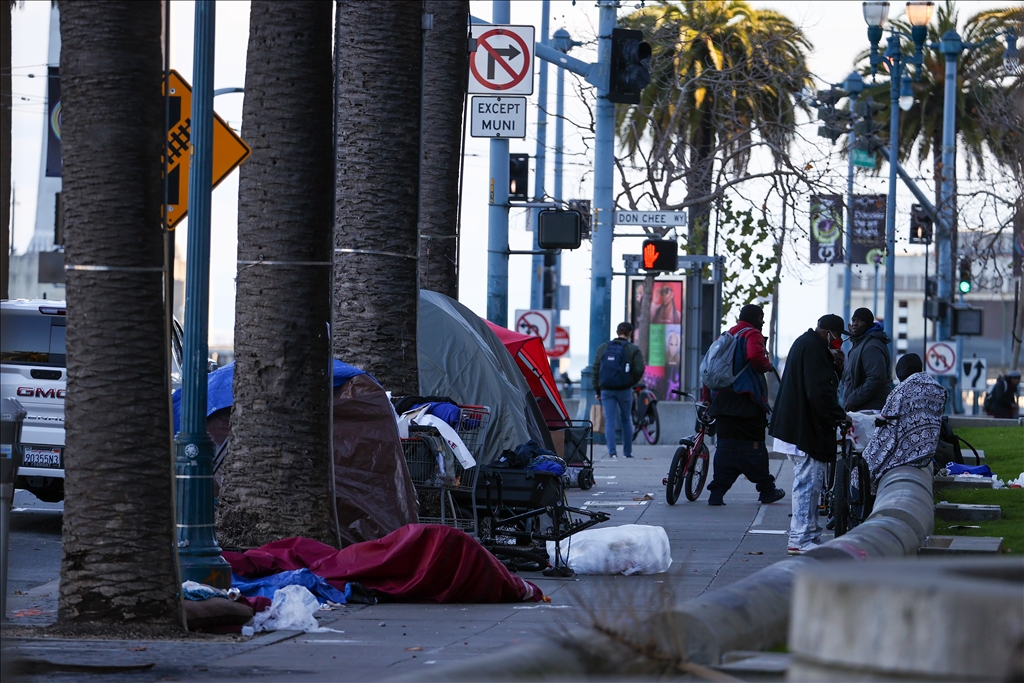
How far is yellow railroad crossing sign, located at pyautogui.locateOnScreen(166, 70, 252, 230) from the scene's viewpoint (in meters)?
9.95

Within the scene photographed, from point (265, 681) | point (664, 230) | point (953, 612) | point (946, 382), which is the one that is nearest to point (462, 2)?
point (265, 681)

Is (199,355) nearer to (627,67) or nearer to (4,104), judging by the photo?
(4,104)

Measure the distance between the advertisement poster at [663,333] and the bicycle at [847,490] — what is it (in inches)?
676

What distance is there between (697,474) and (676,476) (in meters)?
0.62

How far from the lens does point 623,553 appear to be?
1061 centimetres

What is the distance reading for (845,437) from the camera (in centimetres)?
1277

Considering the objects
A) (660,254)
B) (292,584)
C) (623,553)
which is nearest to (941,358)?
(660,254)

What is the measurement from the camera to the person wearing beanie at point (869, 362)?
601 inches

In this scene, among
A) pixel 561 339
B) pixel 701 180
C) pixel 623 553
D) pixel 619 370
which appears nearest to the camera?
pixel 623 553

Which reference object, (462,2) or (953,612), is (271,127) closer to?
(462,2)

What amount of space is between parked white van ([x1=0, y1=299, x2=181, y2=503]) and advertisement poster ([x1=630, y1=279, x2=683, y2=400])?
17.8 metres

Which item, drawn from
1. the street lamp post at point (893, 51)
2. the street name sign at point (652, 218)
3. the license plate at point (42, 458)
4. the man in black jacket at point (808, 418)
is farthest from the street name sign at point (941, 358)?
the license plate at point (42, 458)

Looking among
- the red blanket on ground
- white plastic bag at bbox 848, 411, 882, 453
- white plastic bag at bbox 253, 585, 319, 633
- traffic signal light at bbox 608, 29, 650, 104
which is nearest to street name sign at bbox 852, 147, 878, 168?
traffic signal light at bbox 608, 29, 650, 104

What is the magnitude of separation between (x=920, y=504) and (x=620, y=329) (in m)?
10.5
